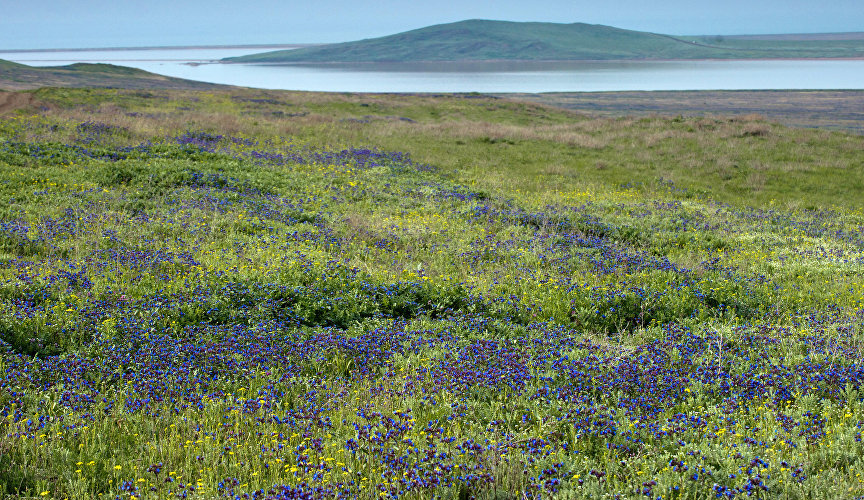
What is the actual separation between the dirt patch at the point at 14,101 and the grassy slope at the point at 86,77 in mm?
46231

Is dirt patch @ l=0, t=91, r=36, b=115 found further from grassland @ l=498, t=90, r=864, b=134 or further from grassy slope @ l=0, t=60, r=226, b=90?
grassland @ l=498, t=90, r=864, b=134

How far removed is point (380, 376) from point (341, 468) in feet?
6.07

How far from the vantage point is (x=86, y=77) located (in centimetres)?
9338

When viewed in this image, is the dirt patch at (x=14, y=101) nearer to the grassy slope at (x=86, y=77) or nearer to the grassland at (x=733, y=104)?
the grassy slope at (x=86, y=77)

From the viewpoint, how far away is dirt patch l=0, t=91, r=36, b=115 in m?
28.6

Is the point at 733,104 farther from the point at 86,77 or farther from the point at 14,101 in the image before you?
the point at 86,77

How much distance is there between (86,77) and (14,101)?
75.4 m

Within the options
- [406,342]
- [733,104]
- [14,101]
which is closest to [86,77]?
[14,101]

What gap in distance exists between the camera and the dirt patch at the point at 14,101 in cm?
2861

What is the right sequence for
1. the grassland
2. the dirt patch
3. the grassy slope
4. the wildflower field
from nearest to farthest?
1. the wildflower field
2. the dirt patch
3. the grassland
4. the grassy slope

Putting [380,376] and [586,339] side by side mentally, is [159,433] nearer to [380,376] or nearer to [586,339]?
[380,376]

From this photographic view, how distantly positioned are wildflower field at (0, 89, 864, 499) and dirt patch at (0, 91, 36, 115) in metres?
15.0

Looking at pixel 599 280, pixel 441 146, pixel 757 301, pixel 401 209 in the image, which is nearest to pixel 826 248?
pixel 757 301

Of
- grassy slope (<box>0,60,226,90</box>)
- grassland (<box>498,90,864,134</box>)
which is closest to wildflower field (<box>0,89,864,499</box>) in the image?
grassland (<box>498,90,864,134</box>)
